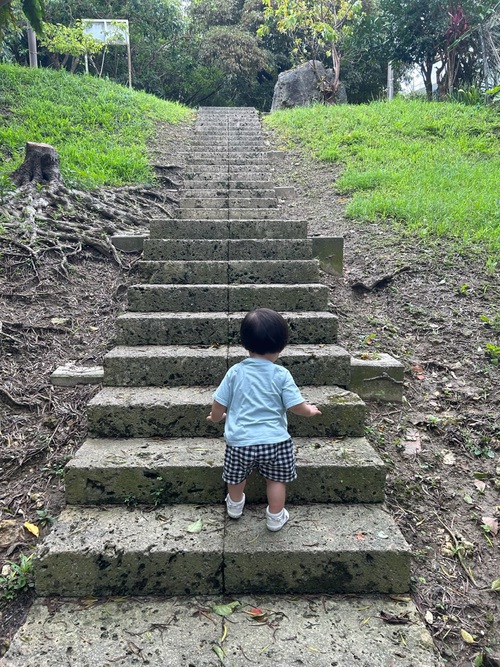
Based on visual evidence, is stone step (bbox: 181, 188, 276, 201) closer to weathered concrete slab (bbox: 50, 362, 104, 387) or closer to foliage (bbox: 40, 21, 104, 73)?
weathered concrete slab (bbox: 50, 362, 104, 387)

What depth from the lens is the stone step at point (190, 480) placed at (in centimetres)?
235

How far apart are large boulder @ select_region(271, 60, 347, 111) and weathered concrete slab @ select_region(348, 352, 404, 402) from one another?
12.5 m

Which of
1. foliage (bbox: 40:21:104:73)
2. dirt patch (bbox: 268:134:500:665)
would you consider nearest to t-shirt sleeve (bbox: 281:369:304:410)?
dirt patch (bbox: 268:134:500:665)

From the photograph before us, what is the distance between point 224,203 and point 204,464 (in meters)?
3.80

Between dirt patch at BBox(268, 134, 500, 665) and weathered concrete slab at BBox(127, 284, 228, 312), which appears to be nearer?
dirt patch at BBox(268, 134, 500, 665)

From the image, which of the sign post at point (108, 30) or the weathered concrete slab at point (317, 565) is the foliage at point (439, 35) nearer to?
the sign post at point (108, 30)

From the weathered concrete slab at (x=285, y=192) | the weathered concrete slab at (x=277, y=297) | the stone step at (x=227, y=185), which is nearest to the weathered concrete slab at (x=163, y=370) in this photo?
the weathered concrete slab at (x=277, y=297)

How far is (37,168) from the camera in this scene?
5695mm

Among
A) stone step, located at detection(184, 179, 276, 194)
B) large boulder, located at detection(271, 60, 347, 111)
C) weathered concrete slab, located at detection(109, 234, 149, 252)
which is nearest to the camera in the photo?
weathered concrete slab, located at detection(109, 234, 149, 252)

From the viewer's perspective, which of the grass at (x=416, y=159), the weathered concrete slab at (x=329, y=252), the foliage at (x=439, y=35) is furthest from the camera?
the foliage at (x=439, y=35)

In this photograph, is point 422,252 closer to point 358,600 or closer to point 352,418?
point 352,418

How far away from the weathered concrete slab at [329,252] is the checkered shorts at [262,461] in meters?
2.73

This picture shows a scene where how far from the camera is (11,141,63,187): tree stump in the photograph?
5652mm

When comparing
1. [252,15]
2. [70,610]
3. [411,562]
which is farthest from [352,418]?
[252,15]
